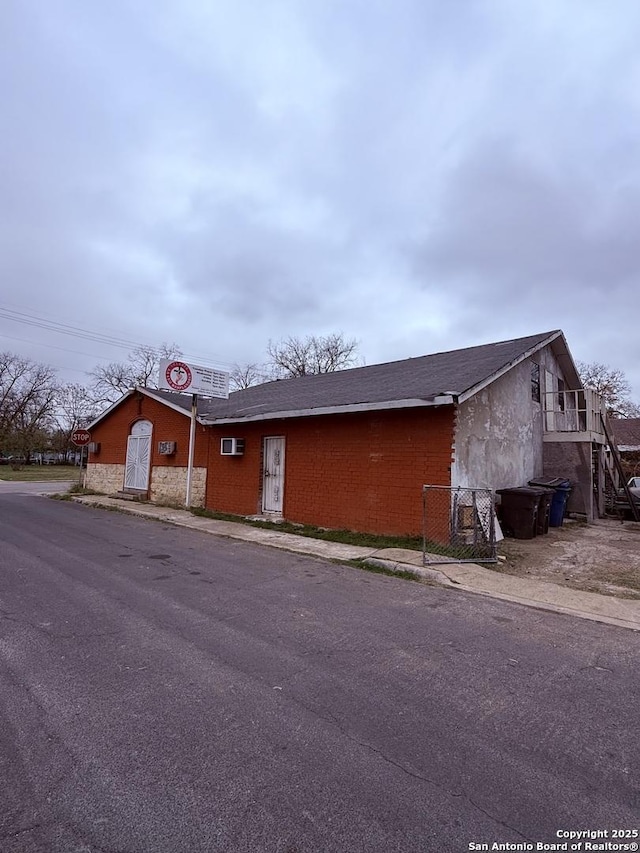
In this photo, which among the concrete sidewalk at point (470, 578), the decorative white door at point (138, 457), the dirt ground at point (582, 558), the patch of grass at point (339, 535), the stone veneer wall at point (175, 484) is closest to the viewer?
the concrete sidewalk at point (470, 578)

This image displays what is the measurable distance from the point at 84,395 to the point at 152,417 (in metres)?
54.0

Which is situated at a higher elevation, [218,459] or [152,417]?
[152,417]

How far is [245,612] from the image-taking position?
209 inches

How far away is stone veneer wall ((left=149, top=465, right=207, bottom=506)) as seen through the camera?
14875 mm

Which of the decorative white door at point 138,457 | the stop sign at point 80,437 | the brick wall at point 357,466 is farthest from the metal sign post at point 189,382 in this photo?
the stop sign at point 80,437

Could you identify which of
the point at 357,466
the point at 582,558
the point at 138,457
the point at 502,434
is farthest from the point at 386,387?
the point at 138,457


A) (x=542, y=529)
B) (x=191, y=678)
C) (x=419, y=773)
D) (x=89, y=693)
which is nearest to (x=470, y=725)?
(x=419, y=773)

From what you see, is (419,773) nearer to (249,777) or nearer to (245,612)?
A: (249,777)

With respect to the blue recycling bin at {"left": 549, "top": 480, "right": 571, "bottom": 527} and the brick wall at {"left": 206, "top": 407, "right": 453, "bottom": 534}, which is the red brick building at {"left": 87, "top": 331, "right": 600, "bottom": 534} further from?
the blue recycling bin at {"left": 549, "top": 480, "right": 571, "bottom": 527}

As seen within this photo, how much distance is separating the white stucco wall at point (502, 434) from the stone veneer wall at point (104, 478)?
14.1 meters

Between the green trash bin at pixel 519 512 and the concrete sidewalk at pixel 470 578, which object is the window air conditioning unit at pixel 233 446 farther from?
the green trash bin at pixel 519 512

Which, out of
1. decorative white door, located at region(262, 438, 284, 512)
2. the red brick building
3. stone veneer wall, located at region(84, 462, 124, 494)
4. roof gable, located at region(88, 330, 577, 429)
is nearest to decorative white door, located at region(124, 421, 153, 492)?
the red brick building

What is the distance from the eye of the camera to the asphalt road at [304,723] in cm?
222

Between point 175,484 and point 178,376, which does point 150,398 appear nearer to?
point 178,376
